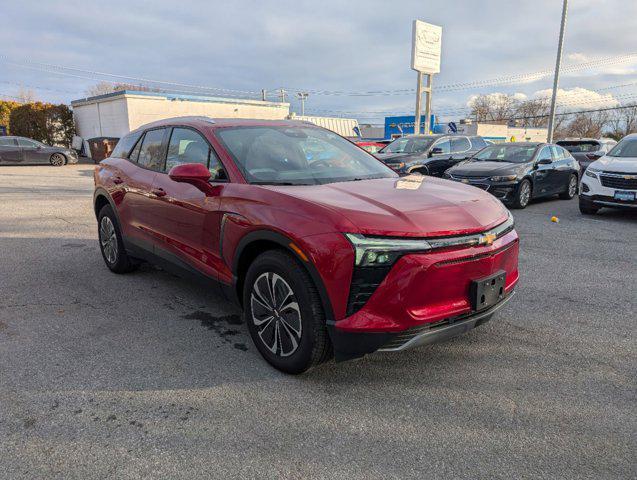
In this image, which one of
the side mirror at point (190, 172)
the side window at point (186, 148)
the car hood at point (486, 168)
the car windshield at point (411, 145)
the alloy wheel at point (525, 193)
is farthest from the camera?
the car windshield at point (411, 145)

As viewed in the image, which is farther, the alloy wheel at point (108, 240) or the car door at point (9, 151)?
the car door at point (9, 151)

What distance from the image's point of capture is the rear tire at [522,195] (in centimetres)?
1046

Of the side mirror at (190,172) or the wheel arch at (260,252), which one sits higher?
the side mirror at (190,172)

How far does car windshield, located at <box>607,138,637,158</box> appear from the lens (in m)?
9.33

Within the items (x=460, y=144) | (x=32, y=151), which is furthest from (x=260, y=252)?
(x=32, y=151)

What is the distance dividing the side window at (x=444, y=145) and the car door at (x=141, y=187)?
9.66 m

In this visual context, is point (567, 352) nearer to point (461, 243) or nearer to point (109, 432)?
point (461, 243)

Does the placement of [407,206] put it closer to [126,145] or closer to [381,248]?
[381,248]

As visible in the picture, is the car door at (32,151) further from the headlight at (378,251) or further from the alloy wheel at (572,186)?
the headlight at (378,251)

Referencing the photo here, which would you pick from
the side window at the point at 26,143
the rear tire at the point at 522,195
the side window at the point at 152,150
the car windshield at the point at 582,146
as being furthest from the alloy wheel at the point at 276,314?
the side window at the point at 26,143

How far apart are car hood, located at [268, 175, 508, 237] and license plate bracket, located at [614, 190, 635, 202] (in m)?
6.61

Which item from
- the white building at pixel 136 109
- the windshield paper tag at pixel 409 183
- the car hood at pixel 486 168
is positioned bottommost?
the car hood at pixel 486 168

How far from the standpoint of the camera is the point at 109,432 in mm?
2557

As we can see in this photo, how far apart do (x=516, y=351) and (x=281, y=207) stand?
6.54ft
